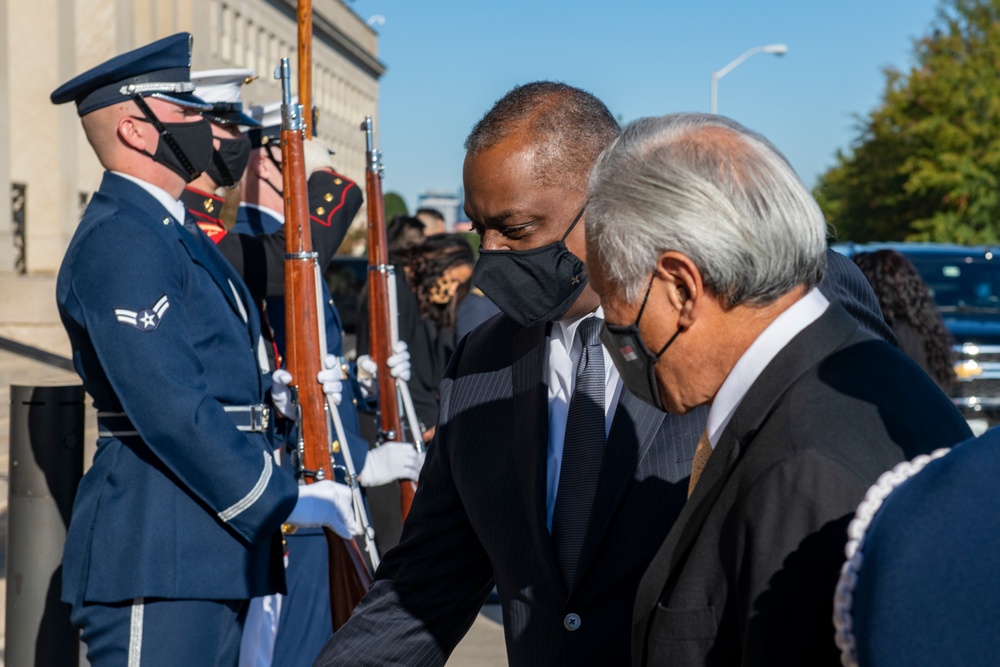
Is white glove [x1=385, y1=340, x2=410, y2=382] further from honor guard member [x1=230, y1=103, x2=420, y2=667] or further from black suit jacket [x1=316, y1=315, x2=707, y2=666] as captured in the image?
black suit jacket [x1=316, y1=315, x2=707, y2=666]

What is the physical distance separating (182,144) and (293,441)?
108cm

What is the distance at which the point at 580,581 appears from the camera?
6.87 ft

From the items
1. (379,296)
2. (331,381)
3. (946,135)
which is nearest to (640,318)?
(331,381)

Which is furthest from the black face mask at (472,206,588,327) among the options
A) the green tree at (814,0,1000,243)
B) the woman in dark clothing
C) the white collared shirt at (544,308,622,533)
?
the green tree at (814,0,1000,243)

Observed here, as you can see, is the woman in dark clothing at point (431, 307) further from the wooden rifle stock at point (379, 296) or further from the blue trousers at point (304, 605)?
the blue trousers at point (304, 605)

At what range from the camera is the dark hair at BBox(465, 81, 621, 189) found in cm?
248

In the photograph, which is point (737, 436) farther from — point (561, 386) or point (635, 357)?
point (561, 386)

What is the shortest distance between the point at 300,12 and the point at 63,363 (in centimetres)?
214

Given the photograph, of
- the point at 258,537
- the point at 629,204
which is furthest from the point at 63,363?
the point at 629,204

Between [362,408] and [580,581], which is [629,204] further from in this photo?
[362,408]

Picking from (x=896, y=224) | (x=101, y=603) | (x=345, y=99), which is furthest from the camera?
(x=345, y=99)

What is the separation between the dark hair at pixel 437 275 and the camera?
22.2 feet

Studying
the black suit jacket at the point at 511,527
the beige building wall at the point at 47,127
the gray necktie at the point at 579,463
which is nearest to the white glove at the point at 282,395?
the black suit jacket at the point at 511,527

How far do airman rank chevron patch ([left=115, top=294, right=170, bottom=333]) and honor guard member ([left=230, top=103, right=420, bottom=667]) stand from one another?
846 mm
